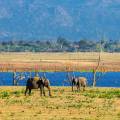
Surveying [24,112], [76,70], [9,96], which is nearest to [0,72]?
[76,70]

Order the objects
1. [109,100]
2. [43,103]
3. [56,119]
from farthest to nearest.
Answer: [109,100] < [43,103] < [56,119]

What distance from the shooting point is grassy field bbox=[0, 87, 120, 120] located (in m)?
33.1

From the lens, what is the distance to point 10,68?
348 ft

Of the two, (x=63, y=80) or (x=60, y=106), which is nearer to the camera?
(x=60, y=106)

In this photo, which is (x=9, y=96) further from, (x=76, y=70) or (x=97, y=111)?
(x=76, y=70)

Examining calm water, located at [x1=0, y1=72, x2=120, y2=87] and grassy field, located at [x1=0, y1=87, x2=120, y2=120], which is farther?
calm water, located at [x1=0, y1=72, x2=120, y2=87]

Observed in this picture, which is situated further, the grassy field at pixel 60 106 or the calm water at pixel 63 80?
the calm water at pixel 63 80

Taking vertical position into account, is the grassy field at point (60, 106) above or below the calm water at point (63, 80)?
above

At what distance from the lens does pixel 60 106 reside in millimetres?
37500

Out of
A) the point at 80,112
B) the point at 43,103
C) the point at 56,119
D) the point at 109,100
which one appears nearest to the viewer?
the point at 56,119

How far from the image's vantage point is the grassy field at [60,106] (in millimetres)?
33125

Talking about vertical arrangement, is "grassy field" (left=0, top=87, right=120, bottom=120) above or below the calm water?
above

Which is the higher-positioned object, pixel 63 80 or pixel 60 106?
pixel 60 106

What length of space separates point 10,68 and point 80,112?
71843 mm
